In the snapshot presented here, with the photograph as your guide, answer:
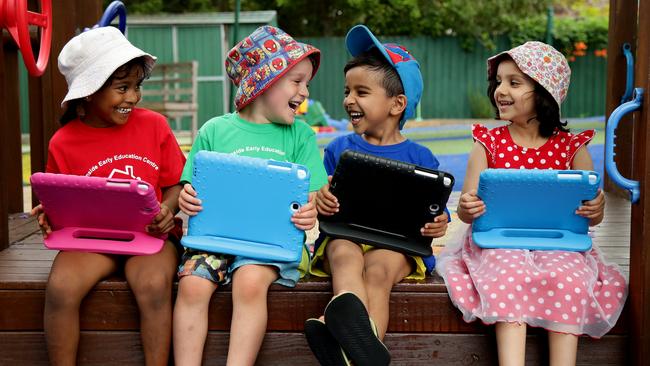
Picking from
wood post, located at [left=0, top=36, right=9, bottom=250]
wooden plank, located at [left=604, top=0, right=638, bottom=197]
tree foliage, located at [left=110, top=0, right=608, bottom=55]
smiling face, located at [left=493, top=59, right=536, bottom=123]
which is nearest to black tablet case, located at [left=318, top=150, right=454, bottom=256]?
smiling face, located at [left=493, top=59, right=536, bottom=123]

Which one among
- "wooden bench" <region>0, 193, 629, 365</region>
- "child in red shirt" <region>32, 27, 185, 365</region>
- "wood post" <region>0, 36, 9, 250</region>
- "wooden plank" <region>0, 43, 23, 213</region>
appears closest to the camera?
"child in red shirt" <region>32, 27, 185, 365</region>

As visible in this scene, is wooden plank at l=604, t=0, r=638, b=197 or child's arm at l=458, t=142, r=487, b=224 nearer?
child's arm at l=458, t=142, r=487, b=224

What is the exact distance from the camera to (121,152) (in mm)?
2889

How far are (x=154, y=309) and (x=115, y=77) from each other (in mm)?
816

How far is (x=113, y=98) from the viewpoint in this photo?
2840 millimetres

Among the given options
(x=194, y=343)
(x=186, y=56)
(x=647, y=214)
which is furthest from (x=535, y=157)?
(x=186, y=56)

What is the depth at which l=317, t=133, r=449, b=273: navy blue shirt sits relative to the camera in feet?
9.71

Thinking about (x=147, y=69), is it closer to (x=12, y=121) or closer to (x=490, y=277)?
(x=490, y=277)

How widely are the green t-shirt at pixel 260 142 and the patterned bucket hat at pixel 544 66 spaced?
80 cm

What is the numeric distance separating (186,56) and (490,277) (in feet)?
51.4

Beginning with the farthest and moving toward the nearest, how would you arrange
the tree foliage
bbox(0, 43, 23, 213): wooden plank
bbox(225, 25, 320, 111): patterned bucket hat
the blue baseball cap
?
the tree foliage < bbox(0, 43, 23, 213): wooden plank < the blue baseball cap < bbox(225, 25, 320, 111): patterned bucket hat

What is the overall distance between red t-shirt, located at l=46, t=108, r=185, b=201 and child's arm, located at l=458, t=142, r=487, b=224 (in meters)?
1.02

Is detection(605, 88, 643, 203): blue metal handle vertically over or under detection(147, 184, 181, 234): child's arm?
over

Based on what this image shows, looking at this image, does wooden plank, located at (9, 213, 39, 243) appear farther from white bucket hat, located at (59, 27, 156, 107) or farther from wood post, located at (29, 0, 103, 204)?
white bucket hat, located at (59, 27, 156, 107)
